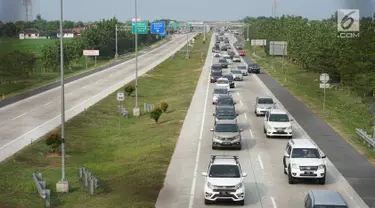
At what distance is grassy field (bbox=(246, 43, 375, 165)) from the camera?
38241 mm

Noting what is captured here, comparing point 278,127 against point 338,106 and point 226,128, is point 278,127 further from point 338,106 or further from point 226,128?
point 338,106

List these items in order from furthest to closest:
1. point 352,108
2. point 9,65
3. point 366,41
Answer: point 366,41, point 352,108, point 9,65

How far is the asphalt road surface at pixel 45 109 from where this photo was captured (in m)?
39.6

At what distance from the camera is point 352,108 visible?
57.8 m

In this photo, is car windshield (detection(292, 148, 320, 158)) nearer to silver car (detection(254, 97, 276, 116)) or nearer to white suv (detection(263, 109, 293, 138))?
white suv (detection(263, 109, 293, 138))

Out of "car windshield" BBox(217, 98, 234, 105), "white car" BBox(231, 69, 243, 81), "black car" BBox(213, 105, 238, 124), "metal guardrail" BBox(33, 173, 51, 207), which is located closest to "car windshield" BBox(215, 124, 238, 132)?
"black car" BBox(213, 105, 238, 124)

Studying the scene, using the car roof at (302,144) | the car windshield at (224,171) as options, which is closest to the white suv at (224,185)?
the car windshield at (224,171)

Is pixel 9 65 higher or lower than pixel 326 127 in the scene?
higher

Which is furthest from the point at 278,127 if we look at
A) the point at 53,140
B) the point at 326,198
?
the point at 326,198

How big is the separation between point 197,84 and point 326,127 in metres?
34.2

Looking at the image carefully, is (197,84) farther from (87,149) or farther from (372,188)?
(372,188)

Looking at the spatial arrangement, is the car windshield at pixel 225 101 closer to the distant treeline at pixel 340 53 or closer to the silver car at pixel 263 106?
the silver car at pixel 263 106

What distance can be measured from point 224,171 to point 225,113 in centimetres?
1773

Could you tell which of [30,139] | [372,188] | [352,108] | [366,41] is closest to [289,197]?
[372,188]
